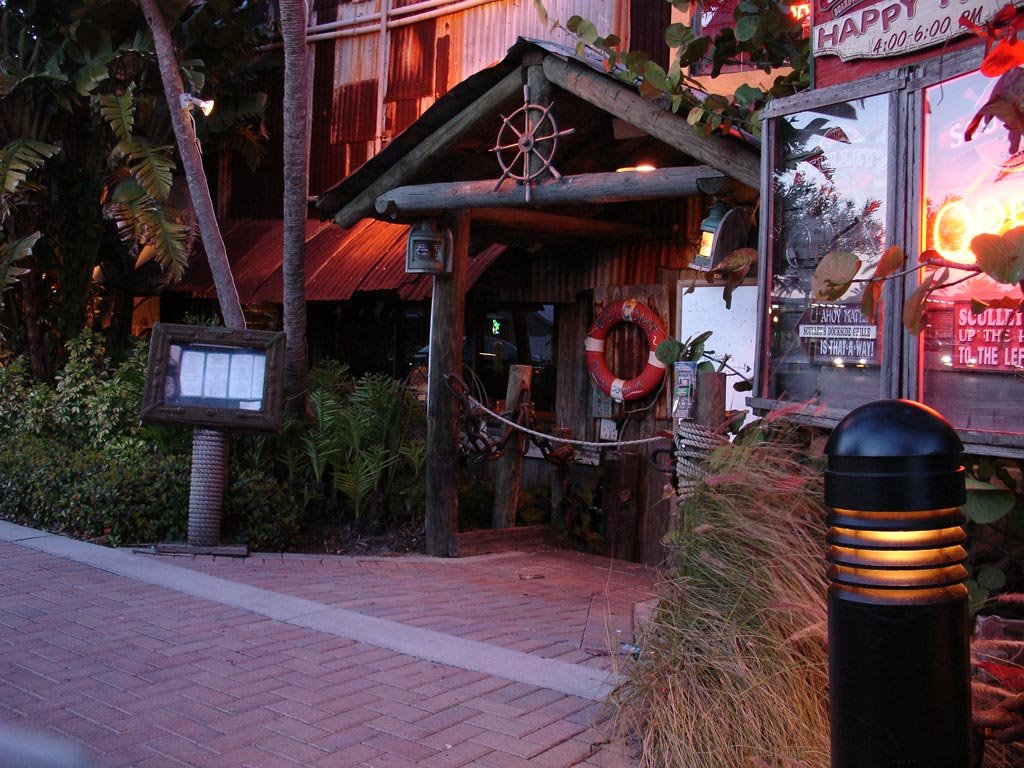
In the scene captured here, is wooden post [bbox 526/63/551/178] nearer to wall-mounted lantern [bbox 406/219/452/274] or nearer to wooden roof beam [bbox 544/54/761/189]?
wooden roof beam [bbox 544/54/761/189]

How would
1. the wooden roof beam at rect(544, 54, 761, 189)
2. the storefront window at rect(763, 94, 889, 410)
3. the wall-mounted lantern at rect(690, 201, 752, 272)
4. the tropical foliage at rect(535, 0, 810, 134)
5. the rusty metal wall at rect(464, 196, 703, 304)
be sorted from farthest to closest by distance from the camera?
1. the rusty metal wall at rect(464, 196, 703, 304)
2. the wall-mounted lantern at rect(690, 201, 752, 272)
3. the wooden roof beam at rect(544, 54, 761, 189)
4. the tropical foliage at rect(535, 0, 810, 134)
5. the storefront window at rect(763, 94, 889, 410)

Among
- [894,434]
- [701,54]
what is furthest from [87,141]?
[894,434]

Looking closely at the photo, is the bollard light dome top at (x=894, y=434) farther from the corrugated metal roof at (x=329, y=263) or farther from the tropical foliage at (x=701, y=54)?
the corrugated metal roof at (x=329, y=263)

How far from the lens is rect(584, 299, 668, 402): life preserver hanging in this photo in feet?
31.4

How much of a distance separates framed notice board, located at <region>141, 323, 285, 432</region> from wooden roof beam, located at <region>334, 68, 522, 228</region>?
4.57 feet

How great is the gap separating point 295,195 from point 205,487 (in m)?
3.18

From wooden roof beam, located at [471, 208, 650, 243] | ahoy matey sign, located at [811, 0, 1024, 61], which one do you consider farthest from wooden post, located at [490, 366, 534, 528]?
ahoy matey sign, located at [811, 0, 1024, 61]

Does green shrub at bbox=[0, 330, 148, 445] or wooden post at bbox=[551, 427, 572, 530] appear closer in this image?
wooden post at bbox=[551, 427, 572, 530]

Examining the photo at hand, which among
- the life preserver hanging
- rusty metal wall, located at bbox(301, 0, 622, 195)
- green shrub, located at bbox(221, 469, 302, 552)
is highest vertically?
rusty metal wall, located at bbox(301, 0, 622, 195)

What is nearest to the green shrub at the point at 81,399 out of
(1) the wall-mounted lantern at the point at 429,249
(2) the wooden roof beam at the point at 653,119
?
(1) the wall-mounted lantern at the point at 429,249

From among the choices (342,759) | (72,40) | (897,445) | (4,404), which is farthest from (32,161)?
(897,445)

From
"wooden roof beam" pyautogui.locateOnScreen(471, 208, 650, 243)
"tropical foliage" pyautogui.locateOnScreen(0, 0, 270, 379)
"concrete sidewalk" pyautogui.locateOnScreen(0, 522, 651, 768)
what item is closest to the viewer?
"concrete sidewalk" pyautogui.locateOnScreen(0, 522, 651, 768)

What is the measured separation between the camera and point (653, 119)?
22.0ft

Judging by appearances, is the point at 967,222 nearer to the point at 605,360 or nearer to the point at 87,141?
the point at 605,360
